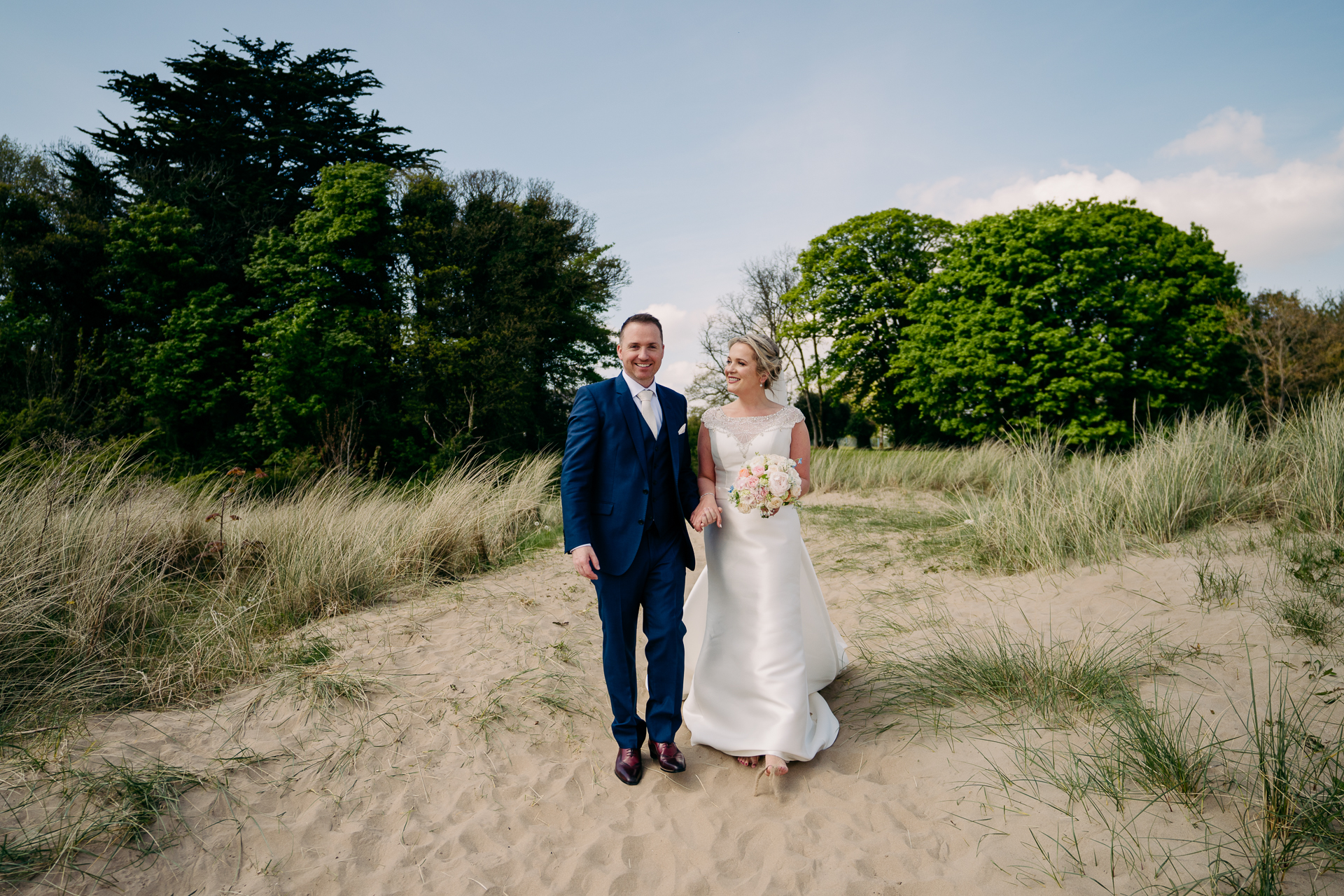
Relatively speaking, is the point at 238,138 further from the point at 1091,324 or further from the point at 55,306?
the point at 1091,324

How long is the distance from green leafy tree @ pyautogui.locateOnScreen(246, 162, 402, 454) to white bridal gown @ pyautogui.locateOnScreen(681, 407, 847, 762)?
1737cm

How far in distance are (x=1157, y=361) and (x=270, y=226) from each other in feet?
91.8

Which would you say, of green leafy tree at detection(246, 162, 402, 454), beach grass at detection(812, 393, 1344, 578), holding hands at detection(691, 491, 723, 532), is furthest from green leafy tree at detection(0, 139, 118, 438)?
beach grass at detection(812, 393, 1344, 578)

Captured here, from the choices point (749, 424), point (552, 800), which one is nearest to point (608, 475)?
point (749, 424)

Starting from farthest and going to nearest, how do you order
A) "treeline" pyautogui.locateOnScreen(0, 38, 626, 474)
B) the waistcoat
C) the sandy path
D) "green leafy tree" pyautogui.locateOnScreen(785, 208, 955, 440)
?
1. "green leafy tree" pyautogui.locateOnScreen(785, 208, 955, 440)
2. "treeline" pyautogui.locateOnScreen(0, 38, 626, 474)
3. the waistcoat
4. the sandy path

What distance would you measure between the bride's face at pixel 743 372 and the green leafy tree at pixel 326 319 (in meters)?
17.3

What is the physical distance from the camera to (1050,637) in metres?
4.49

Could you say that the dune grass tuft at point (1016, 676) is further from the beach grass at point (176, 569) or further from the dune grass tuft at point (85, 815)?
the beach grass at point (176, 569)

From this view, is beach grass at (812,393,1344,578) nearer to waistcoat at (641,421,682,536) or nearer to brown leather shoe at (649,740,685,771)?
brown leather shoe at (649,740,685,771)

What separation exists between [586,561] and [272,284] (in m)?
21.5

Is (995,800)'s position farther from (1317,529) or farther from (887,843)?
(1317,529)

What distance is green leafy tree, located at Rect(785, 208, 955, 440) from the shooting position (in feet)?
89.7

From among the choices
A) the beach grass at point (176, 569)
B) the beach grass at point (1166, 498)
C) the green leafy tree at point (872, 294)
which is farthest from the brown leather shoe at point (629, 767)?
the green leafy tree at point (872, 294)

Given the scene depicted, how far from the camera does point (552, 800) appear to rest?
10.9ft
